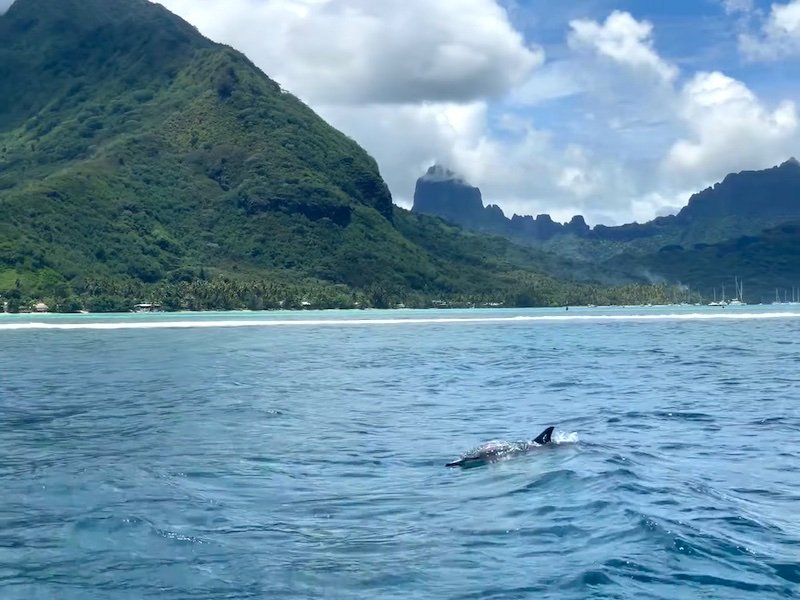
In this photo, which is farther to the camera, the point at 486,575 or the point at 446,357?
the point at 446,357

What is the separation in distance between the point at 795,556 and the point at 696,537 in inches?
77.2

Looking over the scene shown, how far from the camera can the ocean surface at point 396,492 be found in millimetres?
16641

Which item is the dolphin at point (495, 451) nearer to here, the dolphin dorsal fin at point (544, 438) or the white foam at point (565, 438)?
the dolphin dorsal fin at point (544, 438)

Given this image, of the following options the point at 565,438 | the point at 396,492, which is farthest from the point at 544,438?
the point at 396,492

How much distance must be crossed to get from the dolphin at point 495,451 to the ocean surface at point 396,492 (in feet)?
1.61

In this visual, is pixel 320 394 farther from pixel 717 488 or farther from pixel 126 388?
pixel 717 488

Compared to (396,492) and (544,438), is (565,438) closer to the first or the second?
(544,438)

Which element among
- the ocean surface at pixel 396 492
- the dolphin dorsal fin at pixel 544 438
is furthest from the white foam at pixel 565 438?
the dolphin dorsal fin at pixel 544 438

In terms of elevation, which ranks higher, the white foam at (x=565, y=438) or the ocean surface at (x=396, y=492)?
the white foam at (x=565, y=438)

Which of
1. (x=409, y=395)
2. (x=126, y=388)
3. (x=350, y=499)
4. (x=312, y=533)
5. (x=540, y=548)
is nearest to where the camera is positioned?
(x=540, y=548)

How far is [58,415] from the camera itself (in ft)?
131

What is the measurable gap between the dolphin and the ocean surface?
1.61ft

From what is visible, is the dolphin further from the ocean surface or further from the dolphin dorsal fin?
the ocean surface

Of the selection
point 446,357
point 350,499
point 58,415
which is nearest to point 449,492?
point 350,499
